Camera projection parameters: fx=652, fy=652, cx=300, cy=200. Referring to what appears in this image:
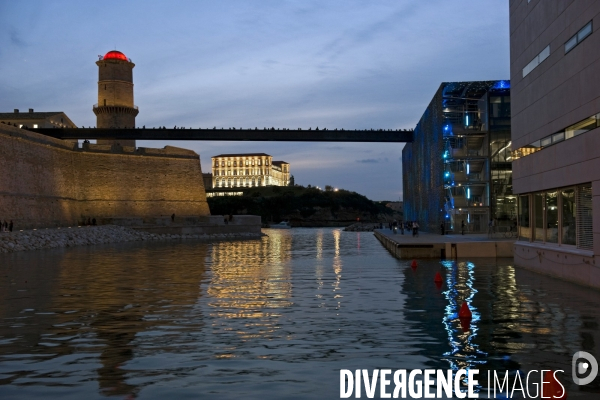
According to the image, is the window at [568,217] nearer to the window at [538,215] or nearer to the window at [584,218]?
the window at [584,218]

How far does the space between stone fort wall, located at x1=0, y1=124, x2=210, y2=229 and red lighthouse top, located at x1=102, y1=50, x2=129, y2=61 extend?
18.5m

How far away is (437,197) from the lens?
54375 mm

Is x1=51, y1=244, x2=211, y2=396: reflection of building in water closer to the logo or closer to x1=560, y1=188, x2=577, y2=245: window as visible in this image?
the logo

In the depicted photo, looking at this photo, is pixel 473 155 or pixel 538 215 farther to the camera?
pixel 473 155

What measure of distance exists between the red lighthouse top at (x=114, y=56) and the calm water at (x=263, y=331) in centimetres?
6666

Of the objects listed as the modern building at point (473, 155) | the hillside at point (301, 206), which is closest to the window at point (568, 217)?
the modern building at point (473, 155)

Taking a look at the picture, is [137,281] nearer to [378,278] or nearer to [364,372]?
[378,278]

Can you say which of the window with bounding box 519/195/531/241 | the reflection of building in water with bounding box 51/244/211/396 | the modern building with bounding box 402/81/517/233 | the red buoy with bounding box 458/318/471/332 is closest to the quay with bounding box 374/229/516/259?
the window with bounding box 519/195/531/241

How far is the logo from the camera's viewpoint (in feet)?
29.4

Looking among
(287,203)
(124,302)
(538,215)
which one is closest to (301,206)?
(287,203)

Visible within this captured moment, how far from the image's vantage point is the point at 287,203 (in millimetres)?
167875

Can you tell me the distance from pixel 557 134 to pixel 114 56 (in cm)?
7365

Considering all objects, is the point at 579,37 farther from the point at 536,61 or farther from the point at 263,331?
the point at 263,331

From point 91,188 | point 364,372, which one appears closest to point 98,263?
point 364,372
